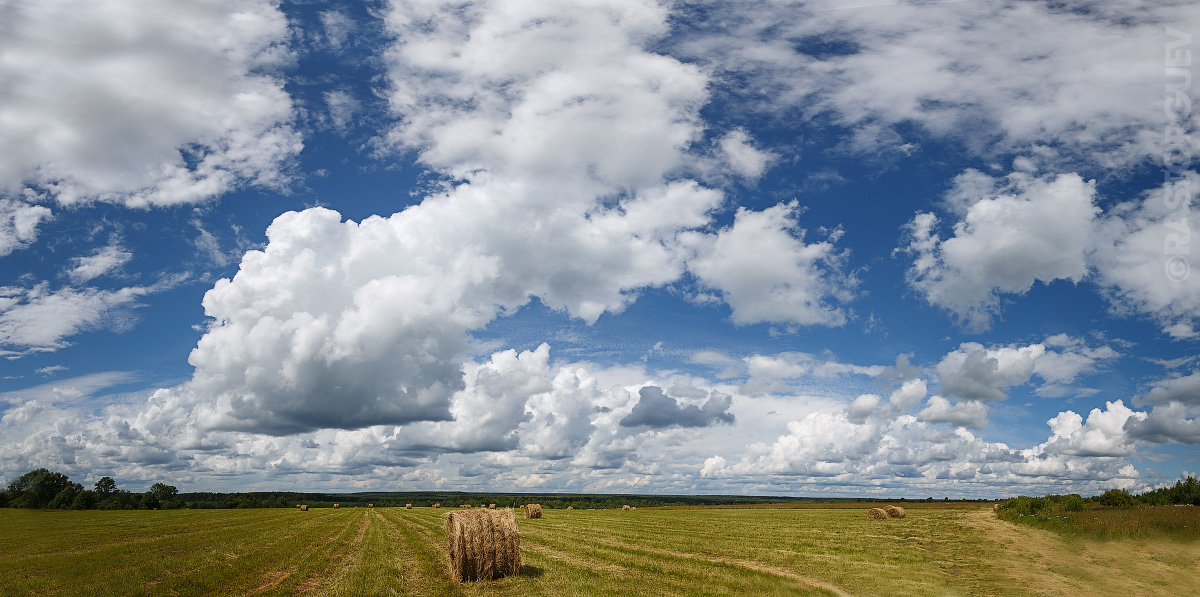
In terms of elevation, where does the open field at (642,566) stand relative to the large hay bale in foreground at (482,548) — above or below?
below

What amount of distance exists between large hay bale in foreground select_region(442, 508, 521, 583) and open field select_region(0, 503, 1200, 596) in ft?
1.99

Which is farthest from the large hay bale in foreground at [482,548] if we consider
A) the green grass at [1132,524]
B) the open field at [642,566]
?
the green grass at [1132,524]

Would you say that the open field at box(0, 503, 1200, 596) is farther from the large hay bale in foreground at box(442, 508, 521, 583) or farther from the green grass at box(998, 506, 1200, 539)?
the green grass at box(998, 506, 1200, 539)

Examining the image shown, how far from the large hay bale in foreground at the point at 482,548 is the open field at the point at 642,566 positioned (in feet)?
1.99

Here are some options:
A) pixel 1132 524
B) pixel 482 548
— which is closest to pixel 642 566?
pixel 482 548

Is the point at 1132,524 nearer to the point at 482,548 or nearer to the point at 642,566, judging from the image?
the point at 642,566

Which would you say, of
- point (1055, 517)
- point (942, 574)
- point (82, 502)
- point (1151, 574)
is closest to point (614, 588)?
point (942, 574)

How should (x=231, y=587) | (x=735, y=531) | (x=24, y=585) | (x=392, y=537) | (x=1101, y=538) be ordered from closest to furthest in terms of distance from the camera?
1. (x=231, y=587)
2. (x=24, y=585)
3. (x=1101, y=538)
4. (x=392, y=537)
5. (x=735, y=531)

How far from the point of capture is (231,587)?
1759 cm

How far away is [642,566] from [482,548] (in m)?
5.19

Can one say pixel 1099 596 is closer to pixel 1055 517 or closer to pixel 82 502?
pixel 1055 517

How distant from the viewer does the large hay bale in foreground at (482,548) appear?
62.0 ft

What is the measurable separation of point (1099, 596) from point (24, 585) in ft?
100

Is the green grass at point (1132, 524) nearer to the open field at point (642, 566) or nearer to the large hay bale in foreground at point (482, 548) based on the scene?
the open field at point (642, 566)
